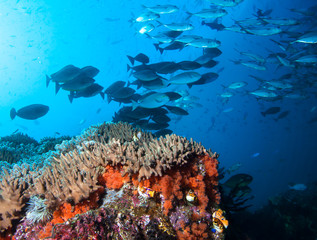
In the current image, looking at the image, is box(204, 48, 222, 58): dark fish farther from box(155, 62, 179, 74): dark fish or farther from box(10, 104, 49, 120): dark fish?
box(10, 104, 49, 120): dark fish

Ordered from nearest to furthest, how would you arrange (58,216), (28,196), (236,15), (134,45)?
1. (58,216)
2. (28,196)
3. (236,15)
4. (134,45)

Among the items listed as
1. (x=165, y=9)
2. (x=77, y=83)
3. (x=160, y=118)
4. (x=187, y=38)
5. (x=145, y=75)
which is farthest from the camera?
(x=165, y=9)

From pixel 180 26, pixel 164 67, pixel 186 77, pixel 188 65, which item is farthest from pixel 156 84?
pixel 180 26

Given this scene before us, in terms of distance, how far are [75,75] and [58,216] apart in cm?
643

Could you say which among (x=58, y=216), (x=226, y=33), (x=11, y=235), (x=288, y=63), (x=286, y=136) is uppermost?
(x=58, y=216)

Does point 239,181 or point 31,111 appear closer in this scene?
point 239,181

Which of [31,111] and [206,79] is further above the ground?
[31,111]

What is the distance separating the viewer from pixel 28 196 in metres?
2.60

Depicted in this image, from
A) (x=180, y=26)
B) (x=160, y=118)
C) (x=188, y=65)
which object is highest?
(x=180, y=26)

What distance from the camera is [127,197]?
243 centimetres

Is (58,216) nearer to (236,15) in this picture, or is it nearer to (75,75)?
(75,75)

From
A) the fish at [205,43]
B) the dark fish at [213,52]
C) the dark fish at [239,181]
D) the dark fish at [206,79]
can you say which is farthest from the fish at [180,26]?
the dark fish at [239,181]

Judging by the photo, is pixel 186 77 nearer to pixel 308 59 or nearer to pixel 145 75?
pixel 145 75

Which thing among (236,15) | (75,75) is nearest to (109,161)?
(75,75)
